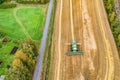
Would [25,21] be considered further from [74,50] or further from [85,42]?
[85,42]

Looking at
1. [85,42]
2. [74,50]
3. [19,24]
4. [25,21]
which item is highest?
[25,21]

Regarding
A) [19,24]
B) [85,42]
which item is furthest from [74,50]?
[19,24]

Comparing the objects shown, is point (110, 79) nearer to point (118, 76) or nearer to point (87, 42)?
point (118, 76)

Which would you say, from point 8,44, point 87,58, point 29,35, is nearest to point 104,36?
point 87,58

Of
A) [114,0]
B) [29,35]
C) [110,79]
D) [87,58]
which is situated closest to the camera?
[110,79]

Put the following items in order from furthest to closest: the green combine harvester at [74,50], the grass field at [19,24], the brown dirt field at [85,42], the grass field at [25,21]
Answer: the grass field at [25,21] → the grass field at [19,24] → the green combine harvester at [74,50] → the brown dirt field at [85,42]

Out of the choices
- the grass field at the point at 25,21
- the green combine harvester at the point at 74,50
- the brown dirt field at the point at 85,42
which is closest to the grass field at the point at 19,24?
the grass field at the point at 25,21

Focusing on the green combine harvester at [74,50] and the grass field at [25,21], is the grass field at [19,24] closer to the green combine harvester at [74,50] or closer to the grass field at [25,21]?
the grass field at [25,21]
